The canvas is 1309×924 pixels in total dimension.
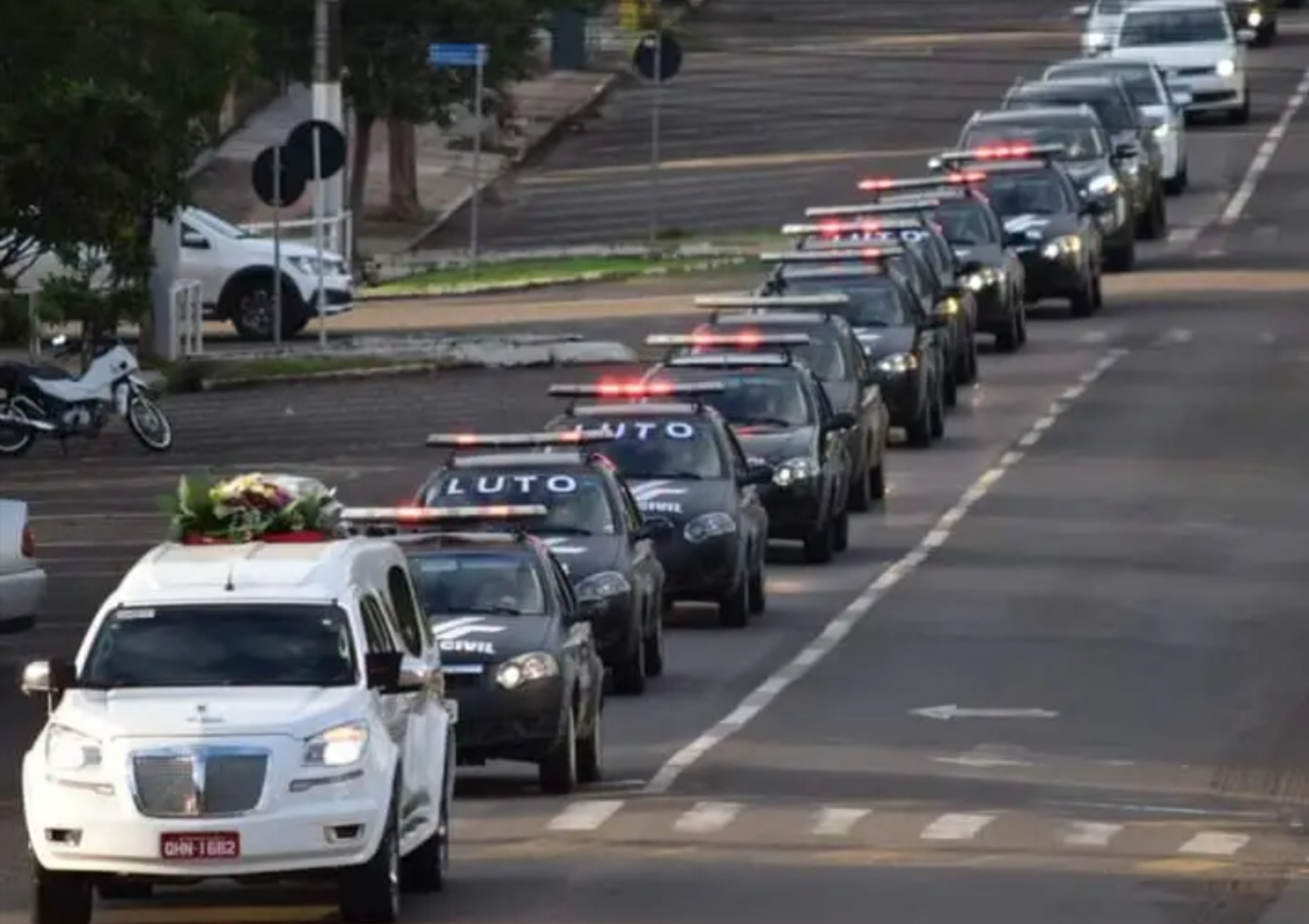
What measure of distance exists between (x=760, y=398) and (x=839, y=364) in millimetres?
2747

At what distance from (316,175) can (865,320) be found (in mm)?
7063

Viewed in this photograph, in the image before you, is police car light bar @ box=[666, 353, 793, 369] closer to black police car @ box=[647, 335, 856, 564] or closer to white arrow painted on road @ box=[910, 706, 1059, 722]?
black police car @ box=[647, 335, 856, 564]

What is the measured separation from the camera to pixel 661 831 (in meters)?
22.4

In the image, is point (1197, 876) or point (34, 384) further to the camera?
point (34, 384)

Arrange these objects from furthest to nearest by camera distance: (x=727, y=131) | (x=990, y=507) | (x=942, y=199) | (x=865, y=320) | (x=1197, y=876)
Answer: (x=727, y=131)
(x=942, y=199)
(x=865, y=320)
(x=990, y=507)
(x=1197, y=876)

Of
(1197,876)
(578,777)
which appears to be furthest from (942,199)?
(1197,876)

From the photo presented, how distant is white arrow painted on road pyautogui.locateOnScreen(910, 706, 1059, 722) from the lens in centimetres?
2772

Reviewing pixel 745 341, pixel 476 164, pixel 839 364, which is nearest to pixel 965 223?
pixel 476 164

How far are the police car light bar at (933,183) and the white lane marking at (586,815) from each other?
94.2 feet

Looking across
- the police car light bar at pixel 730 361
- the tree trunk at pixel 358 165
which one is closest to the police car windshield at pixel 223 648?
the police car light bar at pixel 730 361

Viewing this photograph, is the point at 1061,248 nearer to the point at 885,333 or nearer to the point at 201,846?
the point at 885,333

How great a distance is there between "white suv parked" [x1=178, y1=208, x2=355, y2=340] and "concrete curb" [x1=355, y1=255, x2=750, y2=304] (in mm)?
2877

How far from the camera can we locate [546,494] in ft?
95.2

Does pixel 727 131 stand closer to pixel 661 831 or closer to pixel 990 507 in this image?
pixel 990 507
